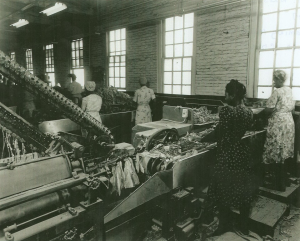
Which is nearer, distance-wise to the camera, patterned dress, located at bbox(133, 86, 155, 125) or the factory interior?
the factory interior

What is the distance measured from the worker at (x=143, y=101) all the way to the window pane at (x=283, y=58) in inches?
137

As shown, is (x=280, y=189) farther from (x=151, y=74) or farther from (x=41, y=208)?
(x=151, y=74)

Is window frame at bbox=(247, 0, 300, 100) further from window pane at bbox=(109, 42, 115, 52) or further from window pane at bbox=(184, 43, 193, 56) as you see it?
window pane at bbox=(109, 42, 115, 52)

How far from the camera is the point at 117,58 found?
11086 millimetres

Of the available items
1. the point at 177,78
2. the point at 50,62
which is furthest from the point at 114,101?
the point at 50,62

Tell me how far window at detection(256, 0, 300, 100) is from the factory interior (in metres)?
0.03

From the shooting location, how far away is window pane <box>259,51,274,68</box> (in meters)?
6.69

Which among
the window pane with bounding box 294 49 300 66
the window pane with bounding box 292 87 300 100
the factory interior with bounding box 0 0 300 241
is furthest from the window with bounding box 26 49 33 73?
the window pane with bounding box 292 87 300 100

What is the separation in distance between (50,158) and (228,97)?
2.31 meters

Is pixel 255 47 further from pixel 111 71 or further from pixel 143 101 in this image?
pixel 111 71

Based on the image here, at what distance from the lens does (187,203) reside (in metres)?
3.46

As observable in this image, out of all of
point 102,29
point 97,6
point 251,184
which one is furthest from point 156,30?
point 251,184

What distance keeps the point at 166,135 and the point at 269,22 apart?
4617mm

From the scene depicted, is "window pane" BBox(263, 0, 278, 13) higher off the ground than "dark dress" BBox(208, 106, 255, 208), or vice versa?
"window pane" BBox(263, 0, 278, 13)
